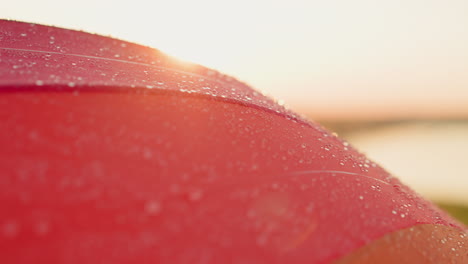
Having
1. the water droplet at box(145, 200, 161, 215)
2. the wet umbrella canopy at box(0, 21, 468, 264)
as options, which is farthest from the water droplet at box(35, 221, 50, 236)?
the water droplet at box(145, 200, 161, 215)

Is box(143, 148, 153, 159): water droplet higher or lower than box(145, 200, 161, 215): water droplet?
higher

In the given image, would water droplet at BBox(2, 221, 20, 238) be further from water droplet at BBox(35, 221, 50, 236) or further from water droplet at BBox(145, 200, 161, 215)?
water droplet at BBox(145, 200, 161, 215)

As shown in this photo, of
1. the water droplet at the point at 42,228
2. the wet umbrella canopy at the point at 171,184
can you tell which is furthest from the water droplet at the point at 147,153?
the water droplet at the point at 42,228

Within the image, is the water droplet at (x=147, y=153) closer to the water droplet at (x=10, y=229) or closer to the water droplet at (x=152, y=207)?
the water droplet at (x=152, y=207)

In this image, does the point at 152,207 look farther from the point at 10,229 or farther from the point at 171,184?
the point at 10,229

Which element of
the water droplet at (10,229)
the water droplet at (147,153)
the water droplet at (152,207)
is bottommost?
the water droplet at (10,229)

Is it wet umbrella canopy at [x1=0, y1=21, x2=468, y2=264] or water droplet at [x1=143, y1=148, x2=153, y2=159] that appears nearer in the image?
wet umbrella canopy at [x1=0, y1=21, x2=468, y2=264]

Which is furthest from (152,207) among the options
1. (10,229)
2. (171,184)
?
(10,229)

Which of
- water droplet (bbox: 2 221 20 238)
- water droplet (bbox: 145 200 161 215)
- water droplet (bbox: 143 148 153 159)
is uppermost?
water droplet (bbox: 143 148 153 159)
